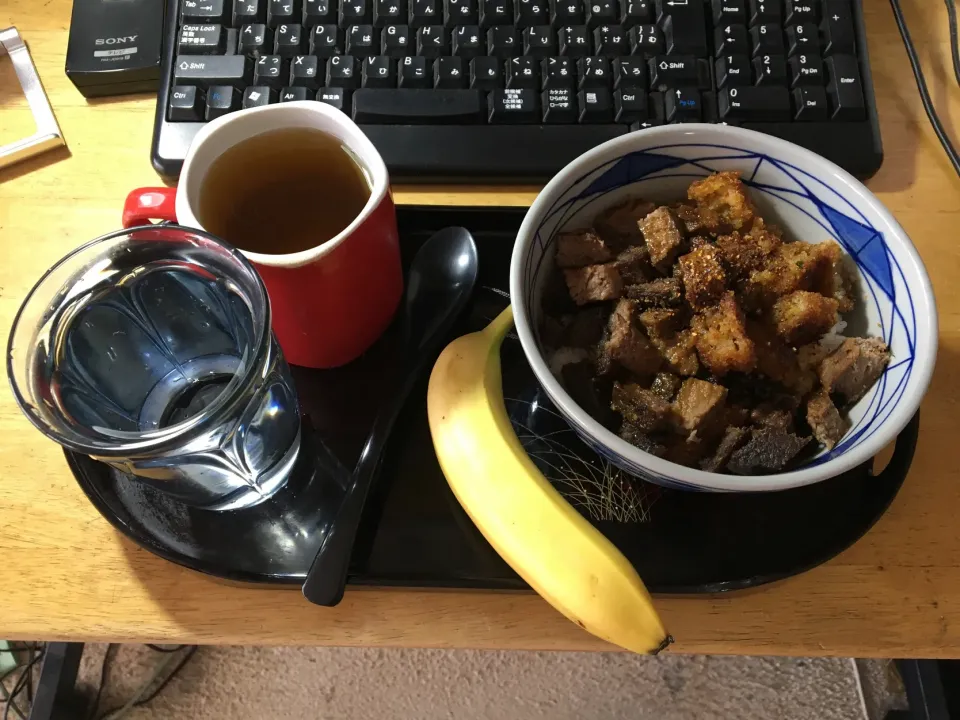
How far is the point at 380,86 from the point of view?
65 cm

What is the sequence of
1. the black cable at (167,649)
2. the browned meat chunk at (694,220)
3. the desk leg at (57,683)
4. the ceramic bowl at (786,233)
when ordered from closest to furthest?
the ceramic bowl at (786,233) < the browned meat chunk at (694,220) < the desk leg at (57,683) < the black cable at (167,649)

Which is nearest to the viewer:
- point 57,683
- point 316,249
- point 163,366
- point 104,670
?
point 316,249

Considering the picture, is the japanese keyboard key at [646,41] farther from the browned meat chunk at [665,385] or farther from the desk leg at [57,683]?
the desk leg at [57,683]

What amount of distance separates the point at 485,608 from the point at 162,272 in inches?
13.1

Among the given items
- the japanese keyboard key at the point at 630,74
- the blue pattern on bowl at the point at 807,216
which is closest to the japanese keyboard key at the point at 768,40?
the japanese keyboard key at the point at 630,74

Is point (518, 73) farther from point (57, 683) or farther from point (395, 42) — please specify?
point (57, 683)

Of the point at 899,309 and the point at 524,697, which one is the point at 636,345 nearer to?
the point at 899,309

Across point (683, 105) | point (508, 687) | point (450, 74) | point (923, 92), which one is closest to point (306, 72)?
point (450, 74)

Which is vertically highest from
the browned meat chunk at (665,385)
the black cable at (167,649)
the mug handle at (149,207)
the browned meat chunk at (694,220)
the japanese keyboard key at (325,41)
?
the japanese keyboard key at (325,41)

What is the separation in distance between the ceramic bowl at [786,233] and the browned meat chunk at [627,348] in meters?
0.05

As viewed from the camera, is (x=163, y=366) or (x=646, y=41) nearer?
(x=163, y=366)

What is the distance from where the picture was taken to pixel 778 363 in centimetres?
50

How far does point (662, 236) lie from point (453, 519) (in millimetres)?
257

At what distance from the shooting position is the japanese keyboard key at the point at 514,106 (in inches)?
25.1
